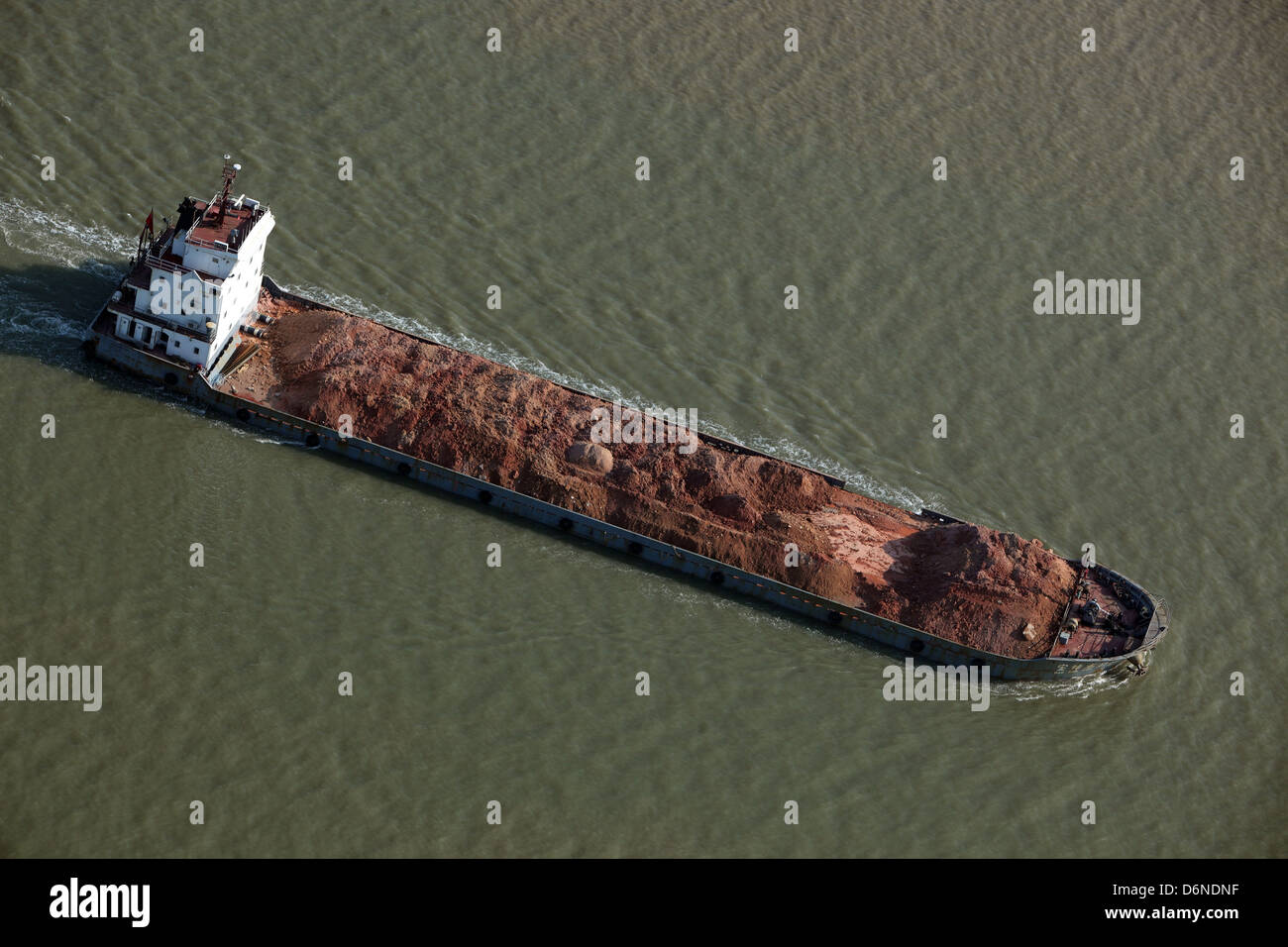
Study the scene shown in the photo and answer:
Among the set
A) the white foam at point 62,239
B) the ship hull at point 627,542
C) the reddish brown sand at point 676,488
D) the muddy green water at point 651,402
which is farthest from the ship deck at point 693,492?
the white foam at point 62,239

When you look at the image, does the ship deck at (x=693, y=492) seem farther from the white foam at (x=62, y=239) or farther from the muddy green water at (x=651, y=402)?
the white foam at (x=62, y=239)

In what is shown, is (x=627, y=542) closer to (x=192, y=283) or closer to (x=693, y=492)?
(x=693, y=492)

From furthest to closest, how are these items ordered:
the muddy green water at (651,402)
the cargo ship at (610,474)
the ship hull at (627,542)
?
the cargo ship at (610,474) < the ship hull at (627,542) < the muddy green water at (651,402)

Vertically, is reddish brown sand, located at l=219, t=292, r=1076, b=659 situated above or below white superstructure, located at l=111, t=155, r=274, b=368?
below

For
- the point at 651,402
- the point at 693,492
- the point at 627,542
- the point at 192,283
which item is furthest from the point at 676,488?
the point at 192,283

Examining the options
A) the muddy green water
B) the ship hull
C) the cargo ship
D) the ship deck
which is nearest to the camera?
the muddy green water

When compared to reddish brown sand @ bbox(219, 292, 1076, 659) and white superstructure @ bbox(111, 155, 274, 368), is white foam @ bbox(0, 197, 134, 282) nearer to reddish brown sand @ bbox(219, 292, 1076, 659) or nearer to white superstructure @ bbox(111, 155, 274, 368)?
white superstructure @ bbox(111, 155, 274, 368)

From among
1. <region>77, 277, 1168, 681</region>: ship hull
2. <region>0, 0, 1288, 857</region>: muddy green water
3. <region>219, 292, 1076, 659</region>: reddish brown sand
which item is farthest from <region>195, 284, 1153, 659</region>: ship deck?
<region>0, 0, 1288, 857</region>: muddy green water

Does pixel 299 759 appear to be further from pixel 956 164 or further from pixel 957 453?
pixel 956 164
